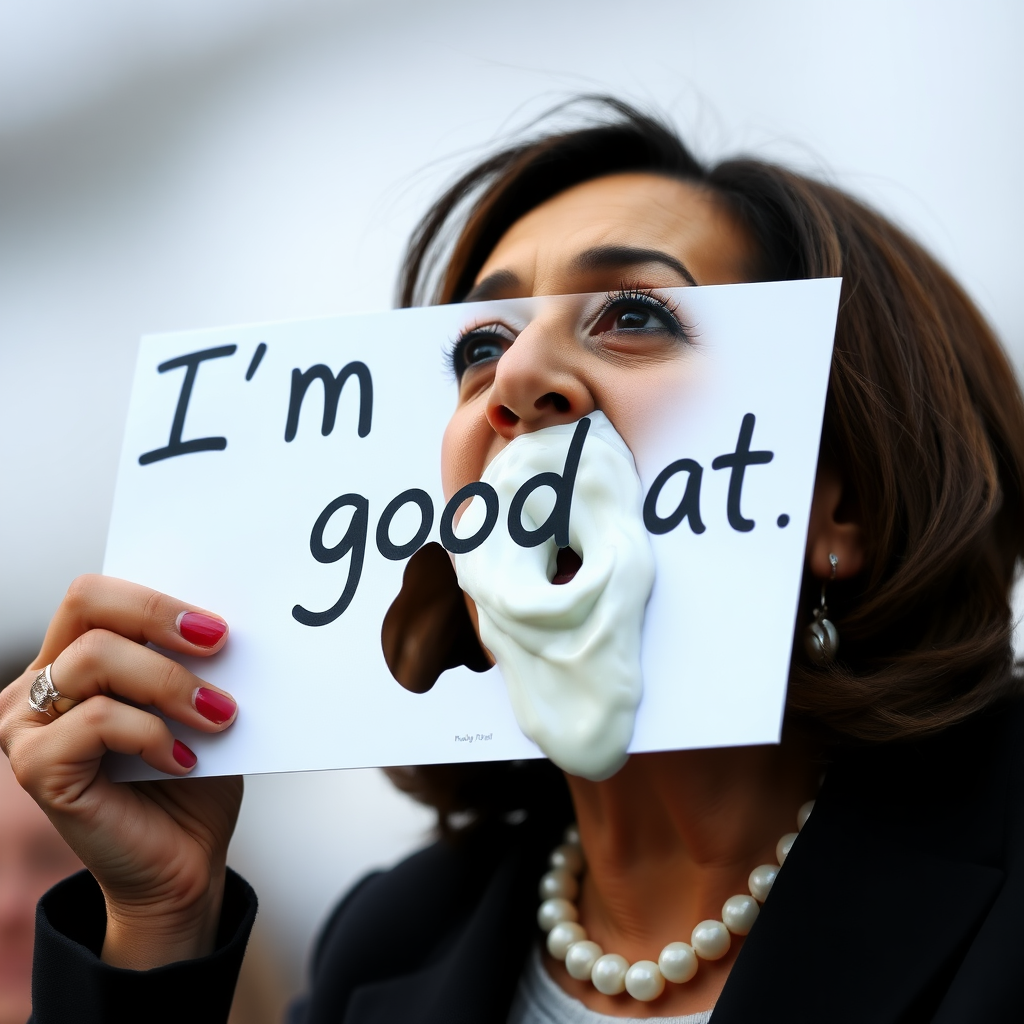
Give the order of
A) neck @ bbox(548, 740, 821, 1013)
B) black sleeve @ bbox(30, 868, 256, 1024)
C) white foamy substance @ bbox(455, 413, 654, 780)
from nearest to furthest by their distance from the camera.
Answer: white foamy substance @ bbox(455, 413, 654, 780)
black sleeve @ bbox(30, 868, 256, 1024)
neck @ bbox(548, 740, 821, 1013)

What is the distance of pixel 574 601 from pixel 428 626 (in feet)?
1.17

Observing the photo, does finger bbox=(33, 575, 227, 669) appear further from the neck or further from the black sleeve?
the neck

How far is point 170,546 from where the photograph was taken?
1181 mm

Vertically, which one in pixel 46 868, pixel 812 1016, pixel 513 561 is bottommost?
pixel 46 868

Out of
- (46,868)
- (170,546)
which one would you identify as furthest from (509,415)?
(46,868)

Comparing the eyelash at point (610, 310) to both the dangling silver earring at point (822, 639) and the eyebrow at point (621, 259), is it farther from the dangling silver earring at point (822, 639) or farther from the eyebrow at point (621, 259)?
the dangling silver earring at point (822, 639)

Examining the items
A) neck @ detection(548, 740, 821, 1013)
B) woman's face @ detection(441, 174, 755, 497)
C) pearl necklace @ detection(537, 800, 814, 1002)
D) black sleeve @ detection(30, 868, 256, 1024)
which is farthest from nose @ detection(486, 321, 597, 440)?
black sleeve @ detection(30, 868, 256, 1024)

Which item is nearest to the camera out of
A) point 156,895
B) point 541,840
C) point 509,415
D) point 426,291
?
point 509,415

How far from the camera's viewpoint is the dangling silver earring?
4.00 ft

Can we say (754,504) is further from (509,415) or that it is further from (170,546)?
(170,546)

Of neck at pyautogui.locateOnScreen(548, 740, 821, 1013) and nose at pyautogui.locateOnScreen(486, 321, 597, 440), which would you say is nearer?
nose at pyautogui.locateOnScreen(486, 321, 597, 440)

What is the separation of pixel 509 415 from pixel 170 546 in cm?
43

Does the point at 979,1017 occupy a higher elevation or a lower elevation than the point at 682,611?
lower

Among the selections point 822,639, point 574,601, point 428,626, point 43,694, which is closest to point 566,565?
point 574,601
